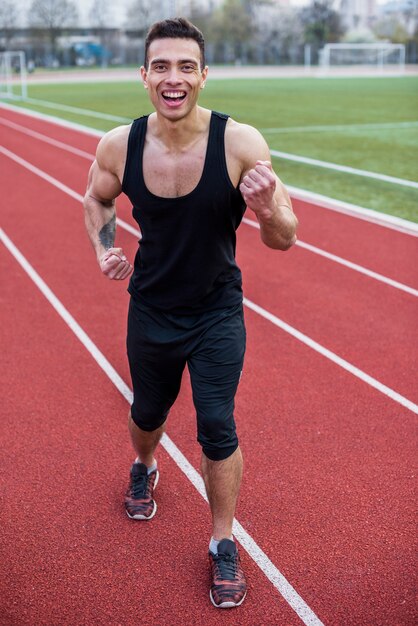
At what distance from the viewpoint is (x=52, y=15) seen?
3962 inches

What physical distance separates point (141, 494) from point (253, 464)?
0.80 m

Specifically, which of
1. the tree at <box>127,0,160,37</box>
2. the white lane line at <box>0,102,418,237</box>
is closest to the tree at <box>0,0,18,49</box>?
the tree at <box>127,0,160,37</box>

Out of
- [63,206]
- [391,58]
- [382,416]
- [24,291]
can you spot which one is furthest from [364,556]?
[391,58]

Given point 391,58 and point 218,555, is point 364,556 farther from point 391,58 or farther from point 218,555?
point 391,58

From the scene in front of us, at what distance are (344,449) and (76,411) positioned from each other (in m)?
1.85

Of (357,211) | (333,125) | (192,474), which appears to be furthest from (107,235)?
(333,125)

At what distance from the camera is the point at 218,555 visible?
3.41 meters

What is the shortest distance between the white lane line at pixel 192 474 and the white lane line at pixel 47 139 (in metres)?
8.95

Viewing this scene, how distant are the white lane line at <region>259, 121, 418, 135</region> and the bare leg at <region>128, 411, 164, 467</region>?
17.0 meters

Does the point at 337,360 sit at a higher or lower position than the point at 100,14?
lower

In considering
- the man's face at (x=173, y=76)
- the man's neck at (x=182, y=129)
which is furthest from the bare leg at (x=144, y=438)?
the man's face at (x=173, y=76)

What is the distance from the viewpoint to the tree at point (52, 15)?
9644 cm

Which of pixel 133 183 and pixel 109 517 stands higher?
pixel 133 183

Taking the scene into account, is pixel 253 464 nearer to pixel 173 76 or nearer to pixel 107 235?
pixel 107 235
